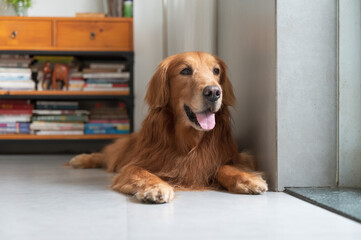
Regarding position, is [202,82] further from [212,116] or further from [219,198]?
[219,198]

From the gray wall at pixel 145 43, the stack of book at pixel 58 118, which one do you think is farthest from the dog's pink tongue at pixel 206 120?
the stack of book at pixel 58 118

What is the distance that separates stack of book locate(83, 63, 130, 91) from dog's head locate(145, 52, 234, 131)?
2.15 metres

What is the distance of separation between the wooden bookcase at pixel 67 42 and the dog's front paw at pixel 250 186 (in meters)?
2.41

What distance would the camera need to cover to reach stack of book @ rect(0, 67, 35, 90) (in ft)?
13.4

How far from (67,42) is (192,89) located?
249cm

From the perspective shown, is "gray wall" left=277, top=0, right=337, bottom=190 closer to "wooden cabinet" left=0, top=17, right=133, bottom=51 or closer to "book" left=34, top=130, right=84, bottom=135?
"wooden cabinet" left=0, top=17, right=133, bottom=51

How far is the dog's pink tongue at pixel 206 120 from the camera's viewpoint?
6.21 ft

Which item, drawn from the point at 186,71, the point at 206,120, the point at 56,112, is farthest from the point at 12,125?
the point at 206,120

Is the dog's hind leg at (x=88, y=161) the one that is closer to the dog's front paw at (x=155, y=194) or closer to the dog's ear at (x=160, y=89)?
the dog's ear at (x=160, y=89)


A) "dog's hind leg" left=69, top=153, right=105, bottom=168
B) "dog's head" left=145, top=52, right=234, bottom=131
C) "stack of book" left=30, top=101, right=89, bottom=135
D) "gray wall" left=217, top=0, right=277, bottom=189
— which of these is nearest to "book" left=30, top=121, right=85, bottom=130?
"stack of book" left=30, top=101, right=89, bottom=135

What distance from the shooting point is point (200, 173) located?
2000 mm

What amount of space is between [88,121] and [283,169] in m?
2.67

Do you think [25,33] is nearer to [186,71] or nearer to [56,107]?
[56,107]

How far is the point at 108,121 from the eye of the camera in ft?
13.9
